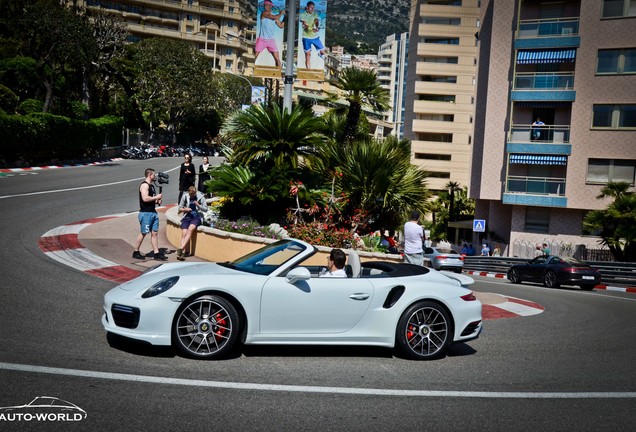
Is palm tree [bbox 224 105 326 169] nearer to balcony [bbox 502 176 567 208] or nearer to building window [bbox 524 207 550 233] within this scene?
balcony [bbox 502 176 567 208]

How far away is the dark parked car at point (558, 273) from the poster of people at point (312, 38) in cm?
1139

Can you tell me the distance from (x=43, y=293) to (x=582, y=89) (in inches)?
1360

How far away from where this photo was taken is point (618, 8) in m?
36.3

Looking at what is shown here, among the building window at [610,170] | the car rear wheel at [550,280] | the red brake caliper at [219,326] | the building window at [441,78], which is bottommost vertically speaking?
the car rear wheel at [550,280]

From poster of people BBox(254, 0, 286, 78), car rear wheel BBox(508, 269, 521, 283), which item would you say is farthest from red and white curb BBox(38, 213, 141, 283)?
car rear wheel BBox(508, 269, 521, 283)

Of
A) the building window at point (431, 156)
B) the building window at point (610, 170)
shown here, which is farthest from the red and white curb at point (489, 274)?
the building window at point (431, 156)

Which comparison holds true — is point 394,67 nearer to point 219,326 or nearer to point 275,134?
point 275,134

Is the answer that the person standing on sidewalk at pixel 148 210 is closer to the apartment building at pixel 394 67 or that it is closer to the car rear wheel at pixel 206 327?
the car rear wheel at pixel 206 327

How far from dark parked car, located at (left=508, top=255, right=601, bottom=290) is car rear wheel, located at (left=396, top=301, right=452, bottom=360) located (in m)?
16.4

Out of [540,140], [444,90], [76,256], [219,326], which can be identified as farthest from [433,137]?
[219,326]

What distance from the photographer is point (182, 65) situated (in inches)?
3022

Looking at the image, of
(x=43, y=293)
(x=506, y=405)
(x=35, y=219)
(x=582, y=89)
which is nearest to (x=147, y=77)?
(x=582, y=89)

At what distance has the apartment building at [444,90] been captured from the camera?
68.6 metres

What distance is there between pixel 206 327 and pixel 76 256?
22.7ft
